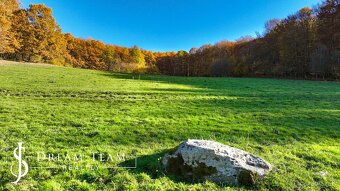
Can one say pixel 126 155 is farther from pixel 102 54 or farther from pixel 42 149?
pixel 102 54

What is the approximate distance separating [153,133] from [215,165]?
5.46 metres

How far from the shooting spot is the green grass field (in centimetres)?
742

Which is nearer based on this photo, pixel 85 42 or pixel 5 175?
pixel 5 175

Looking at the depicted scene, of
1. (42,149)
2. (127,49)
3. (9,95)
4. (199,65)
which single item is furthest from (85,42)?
(42,149)

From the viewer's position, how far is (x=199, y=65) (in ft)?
334

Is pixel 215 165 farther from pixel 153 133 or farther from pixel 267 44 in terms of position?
pixel 267 44

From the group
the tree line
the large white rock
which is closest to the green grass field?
the large white rock

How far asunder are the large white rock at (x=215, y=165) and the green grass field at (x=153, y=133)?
0.30m

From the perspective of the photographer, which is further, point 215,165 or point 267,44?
point 267,44

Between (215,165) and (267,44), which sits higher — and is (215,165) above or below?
below

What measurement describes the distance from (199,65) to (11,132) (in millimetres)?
93546

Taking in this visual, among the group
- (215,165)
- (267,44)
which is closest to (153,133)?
(215,165)

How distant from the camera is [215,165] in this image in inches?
297

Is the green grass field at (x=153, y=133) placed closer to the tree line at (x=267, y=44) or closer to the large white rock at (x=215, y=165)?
the large white rock at (x=215, y=165)
